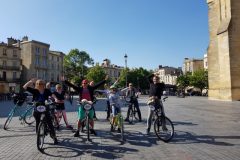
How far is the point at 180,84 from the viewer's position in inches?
3625

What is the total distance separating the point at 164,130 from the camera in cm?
874

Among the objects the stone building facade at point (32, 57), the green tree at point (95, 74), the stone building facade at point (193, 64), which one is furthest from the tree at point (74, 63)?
the stone building facade at point (193, 64)

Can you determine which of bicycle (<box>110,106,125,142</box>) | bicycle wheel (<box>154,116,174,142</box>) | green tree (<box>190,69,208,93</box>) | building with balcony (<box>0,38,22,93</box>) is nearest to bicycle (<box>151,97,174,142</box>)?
bicycle wheel (<box>154,116,174,142</box>)

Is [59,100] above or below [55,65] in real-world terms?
below

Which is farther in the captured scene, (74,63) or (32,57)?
(74,63)

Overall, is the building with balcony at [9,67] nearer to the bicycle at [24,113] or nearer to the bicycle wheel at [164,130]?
the bicycle at [24,113]

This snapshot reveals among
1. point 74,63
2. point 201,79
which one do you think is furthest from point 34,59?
point 201,79

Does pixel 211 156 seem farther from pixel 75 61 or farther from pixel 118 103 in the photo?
pixel 75 61

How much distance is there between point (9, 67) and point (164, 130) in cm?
6558

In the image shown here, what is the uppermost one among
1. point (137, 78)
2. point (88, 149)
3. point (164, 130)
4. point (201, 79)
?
point (137, 78)

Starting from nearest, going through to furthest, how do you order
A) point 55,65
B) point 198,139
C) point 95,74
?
point 198,139 → point 95,74 → point 55,65

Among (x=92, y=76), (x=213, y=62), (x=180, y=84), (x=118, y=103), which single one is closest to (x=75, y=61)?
(x=92, y=76)

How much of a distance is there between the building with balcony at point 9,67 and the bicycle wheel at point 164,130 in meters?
63.0

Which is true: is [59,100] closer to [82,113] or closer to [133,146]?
[82,113]
